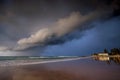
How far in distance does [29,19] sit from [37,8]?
30 cm

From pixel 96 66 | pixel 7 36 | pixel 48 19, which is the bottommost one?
pixel 96 66

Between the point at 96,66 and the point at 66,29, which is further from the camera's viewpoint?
the point at 66,29

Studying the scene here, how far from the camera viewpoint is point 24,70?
11.6ft

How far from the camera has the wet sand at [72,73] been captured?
3129 millimetres

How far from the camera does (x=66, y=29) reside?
409 centimetres

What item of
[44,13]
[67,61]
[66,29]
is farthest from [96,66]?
[44,13]

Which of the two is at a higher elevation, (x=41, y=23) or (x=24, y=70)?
(x=41, y=23)

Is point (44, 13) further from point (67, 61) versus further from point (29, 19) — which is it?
point (67, 61)

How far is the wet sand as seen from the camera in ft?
10.3

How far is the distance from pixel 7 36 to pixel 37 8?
0.91 meters

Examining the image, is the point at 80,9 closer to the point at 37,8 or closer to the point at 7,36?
the point at 37,8

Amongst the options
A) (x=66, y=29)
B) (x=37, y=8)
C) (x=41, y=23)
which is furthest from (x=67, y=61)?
(x=37, y=8)

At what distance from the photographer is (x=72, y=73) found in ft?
10.9

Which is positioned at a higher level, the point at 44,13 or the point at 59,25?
the point at 44,13
